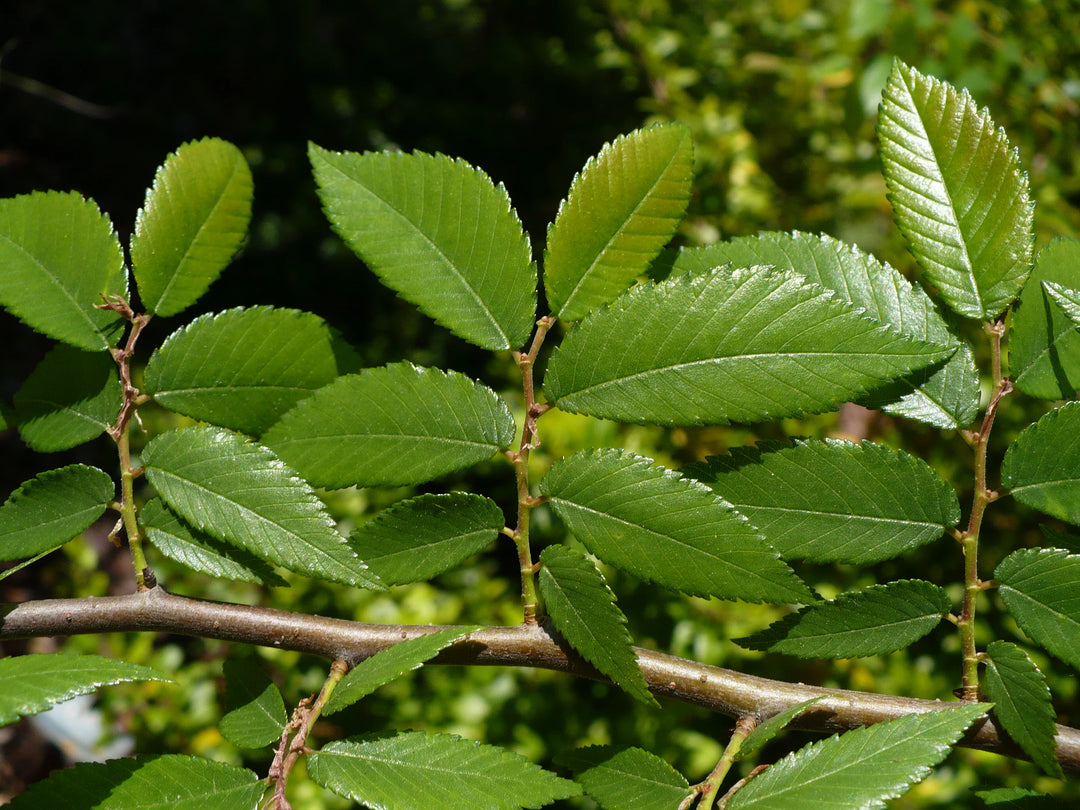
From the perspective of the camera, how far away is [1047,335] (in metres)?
0.70

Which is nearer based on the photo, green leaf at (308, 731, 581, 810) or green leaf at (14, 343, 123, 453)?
green leaf at (308, 731, 581, 810)

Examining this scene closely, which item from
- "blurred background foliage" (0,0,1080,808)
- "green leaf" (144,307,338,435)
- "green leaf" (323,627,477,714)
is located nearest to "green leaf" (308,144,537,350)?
"green leaf" (144,307,338,435)

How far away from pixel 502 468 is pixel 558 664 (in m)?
1.82

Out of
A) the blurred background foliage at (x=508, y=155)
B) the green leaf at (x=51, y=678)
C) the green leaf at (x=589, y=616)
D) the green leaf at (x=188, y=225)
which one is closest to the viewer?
the green leaf at (x=51, y=678)

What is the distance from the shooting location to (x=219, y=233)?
0.80m

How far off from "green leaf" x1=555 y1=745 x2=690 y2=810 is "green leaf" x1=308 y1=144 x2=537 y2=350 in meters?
0.38

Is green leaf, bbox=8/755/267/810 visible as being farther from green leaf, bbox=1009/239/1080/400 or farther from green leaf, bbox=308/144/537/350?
green leaf, bbox=1009/239/1080/400

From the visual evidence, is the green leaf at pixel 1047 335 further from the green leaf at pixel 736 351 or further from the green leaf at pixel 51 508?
the green leaf at pixel 51 508

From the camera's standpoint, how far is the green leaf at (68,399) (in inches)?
31.5

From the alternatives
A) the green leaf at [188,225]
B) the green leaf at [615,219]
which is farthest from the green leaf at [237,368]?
the green leaf at [615,219]

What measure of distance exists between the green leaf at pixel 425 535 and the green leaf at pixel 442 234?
0.48 ft

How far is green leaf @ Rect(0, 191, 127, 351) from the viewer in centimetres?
76

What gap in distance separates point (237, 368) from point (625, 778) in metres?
0.52

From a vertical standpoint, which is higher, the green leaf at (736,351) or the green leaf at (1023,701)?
the green leaf at (736,351)
